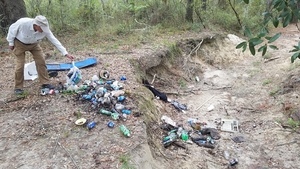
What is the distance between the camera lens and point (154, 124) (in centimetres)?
522

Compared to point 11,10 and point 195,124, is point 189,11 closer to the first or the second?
point 11,10

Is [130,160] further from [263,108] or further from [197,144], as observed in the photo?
[263,108]

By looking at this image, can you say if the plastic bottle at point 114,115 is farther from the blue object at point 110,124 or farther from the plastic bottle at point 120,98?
the plastic bottle at point 120,98

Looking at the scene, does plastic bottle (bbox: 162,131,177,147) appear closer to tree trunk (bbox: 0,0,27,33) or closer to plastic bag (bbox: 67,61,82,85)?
plastic bag (bbox: 67,61,82,85)

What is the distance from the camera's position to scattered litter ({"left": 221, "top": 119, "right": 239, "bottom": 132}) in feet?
19.8

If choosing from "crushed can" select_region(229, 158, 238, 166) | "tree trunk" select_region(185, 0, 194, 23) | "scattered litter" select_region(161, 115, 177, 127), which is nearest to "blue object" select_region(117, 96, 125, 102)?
"scattered litter" select_region(161, 115, 177, 127)

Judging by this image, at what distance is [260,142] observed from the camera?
5.59 m

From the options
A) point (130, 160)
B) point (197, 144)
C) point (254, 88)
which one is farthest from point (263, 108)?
point (130, 160)

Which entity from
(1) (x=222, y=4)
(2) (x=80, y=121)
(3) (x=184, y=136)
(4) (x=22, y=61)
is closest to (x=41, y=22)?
(4) (x=22, y=61)

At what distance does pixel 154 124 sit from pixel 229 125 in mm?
1776

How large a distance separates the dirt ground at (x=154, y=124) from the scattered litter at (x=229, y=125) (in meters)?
0.09

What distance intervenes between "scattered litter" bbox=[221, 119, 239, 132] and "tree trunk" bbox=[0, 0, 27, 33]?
240 inches

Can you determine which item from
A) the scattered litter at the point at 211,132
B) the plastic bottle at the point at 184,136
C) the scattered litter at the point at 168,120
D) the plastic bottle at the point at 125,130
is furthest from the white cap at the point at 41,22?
the scattered litter at the point at 211,132

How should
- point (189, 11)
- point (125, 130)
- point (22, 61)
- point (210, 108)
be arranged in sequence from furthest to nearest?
1. point (189, 11)
2. point (210, 108)
3. point (22, 61)
4. point (125, 130)
